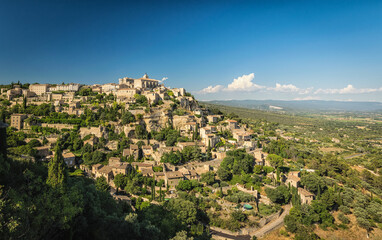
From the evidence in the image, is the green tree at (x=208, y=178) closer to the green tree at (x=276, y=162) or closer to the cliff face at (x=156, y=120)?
the green tree at (x=276, y=162)

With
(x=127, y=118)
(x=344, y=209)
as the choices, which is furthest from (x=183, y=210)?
(x=127, y=118)

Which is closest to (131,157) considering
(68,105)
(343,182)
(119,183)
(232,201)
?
(119,183)

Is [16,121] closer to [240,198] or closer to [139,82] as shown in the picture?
[139,82]

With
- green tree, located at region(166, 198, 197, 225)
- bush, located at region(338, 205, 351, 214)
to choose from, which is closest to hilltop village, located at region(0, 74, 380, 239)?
green tree, located at region(166, 198, 197, 225)

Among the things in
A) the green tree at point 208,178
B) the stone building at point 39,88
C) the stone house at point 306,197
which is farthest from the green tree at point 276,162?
the stone building at point 39,88

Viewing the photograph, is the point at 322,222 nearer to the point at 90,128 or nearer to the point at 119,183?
the point at 119,183

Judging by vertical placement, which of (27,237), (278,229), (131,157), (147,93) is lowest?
(278,229)

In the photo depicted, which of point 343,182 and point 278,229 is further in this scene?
point 343,182

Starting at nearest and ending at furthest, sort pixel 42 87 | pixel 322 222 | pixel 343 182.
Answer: pixel 322 222, pixel 343 182, pixel 42 87

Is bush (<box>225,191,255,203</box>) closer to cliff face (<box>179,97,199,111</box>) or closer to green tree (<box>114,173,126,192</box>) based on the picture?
green tree (<box>114,173,126,192</box>)
